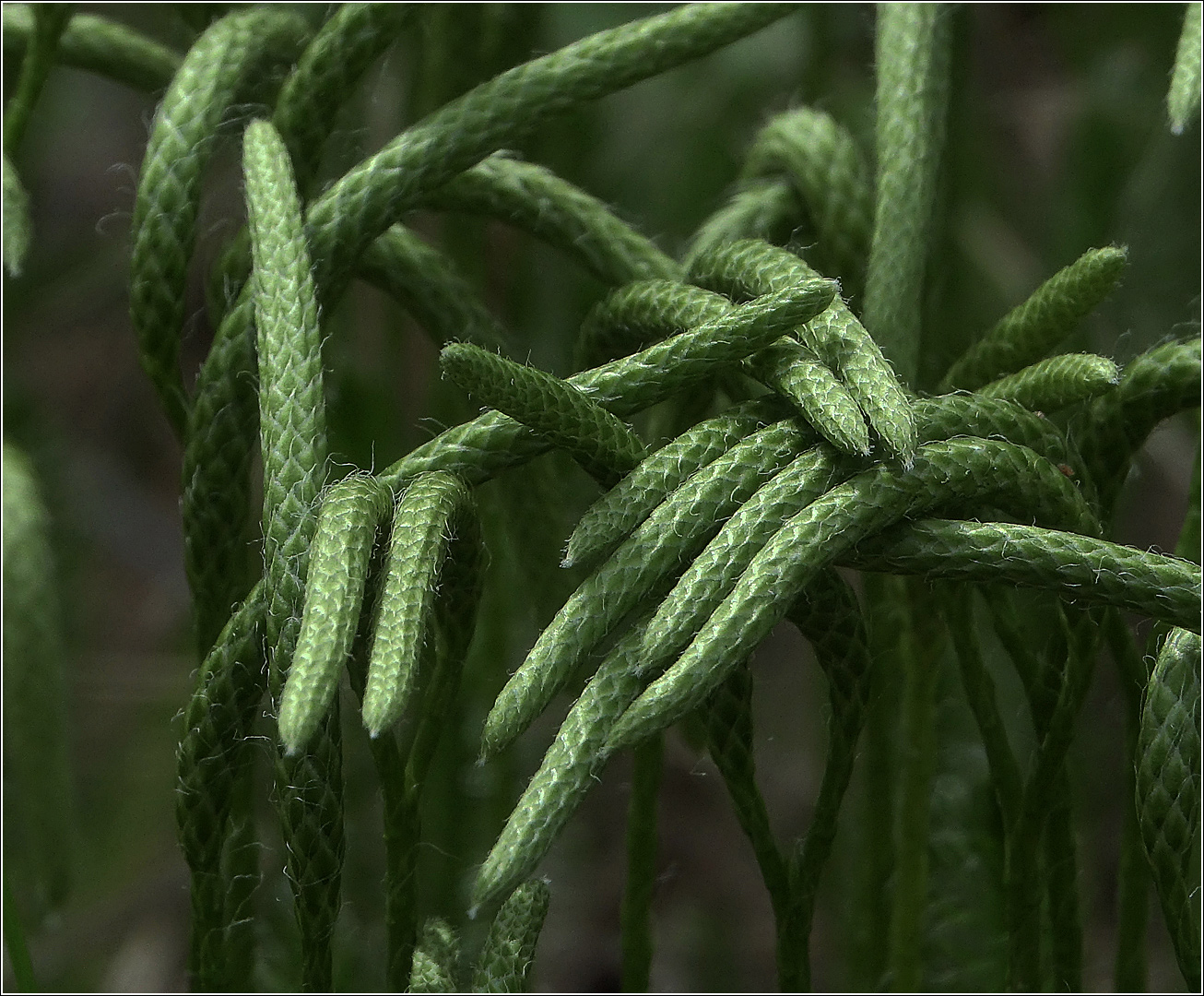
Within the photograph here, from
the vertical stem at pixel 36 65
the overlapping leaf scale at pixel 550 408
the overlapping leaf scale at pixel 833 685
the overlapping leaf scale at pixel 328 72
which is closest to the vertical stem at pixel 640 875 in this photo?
the overlapping leaf scale at pixel 833 685

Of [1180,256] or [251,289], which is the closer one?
[251,289]

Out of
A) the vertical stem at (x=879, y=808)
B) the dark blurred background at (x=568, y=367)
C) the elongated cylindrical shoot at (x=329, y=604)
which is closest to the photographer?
the elongated cylindrical shoot at (x=329, y=604)

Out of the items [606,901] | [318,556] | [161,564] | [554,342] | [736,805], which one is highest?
[554,342]

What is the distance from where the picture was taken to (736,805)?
1.73 ft

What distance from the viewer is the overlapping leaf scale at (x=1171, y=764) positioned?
471 millimetres

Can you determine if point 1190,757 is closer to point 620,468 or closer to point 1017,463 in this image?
point 1017,463

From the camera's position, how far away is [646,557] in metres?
0.43

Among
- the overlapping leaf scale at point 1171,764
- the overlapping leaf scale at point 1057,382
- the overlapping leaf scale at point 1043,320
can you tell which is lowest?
the overlapping leaf scale at point 1171,764

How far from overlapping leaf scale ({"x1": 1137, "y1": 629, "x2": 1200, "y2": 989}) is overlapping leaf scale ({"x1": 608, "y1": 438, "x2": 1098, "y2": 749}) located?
63mm

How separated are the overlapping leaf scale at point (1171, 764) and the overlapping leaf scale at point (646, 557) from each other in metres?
0.18

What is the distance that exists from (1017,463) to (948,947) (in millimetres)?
491

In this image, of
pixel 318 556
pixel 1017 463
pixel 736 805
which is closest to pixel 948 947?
pixel 736 805

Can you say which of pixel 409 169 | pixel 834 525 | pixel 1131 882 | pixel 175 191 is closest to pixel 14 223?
pixel 175 191

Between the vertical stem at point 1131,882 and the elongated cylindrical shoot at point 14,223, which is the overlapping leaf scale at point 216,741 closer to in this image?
the elongated cylindrical shoot at point 14,223
